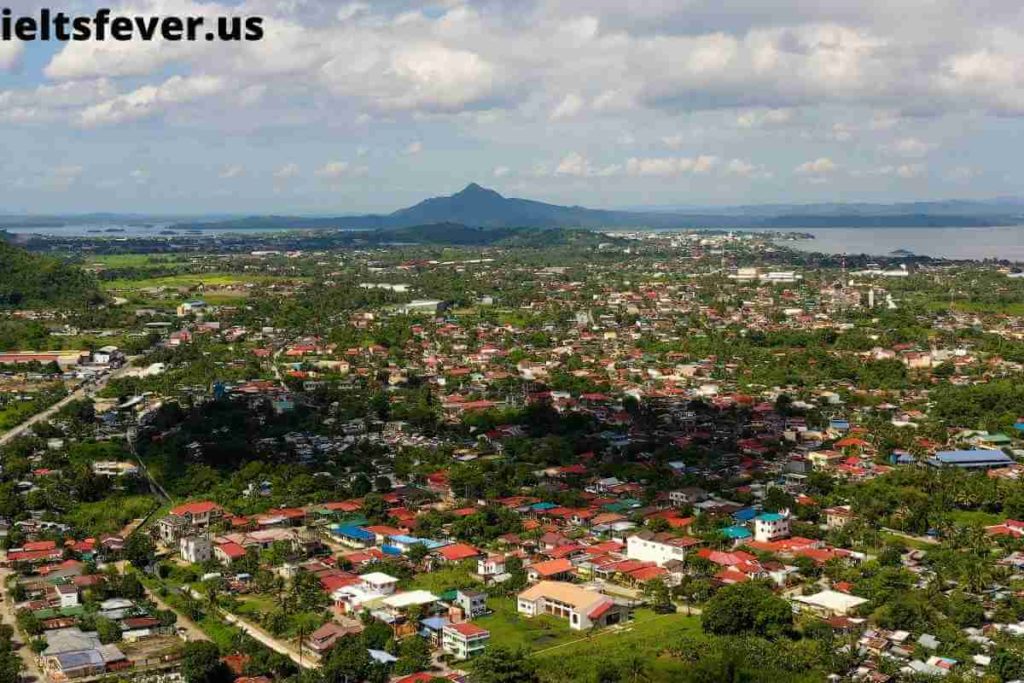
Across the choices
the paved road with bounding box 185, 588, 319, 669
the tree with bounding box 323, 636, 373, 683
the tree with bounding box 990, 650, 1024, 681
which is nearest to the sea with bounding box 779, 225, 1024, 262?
the tree with bounding box 990, 650, 1024, 681

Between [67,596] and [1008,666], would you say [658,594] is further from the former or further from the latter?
[67,596]

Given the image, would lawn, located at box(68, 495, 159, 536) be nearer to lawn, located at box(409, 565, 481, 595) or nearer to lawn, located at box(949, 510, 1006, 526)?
lawn, located at box(409, 565, 481, 595)

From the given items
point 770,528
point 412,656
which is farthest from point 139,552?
point 770,528

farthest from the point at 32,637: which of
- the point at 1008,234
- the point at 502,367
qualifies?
the point at 1008,234

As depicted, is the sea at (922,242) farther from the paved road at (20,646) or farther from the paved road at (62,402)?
the paved road at (20,646)

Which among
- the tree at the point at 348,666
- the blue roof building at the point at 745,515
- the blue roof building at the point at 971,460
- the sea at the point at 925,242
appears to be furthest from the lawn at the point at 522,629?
the sea at the point at 925,242
